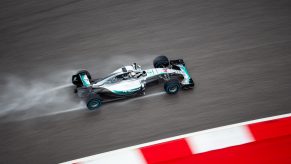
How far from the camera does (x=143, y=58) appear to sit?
8227 millimetres

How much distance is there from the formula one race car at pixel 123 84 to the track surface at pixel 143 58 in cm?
25

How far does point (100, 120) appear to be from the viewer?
21.9 ft

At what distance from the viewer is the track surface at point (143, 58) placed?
21.0 ft

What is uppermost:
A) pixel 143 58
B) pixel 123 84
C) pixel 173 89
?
pixel 143 58

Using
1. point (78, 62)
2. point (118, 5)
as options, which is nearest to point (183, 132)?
point (78, 62)

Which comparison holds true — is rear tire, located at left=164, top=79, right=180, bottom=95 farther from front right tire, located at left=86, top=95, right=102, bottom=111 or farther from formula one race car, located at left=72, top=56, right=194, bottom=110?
front right tire, located at left=86, top=95, right=102, bottom=111

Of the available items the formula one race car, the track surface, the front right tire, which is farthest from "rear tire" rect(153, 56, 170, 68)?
the front right tire

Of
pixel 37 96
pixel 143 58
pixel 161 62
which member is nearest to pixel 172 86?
pixel 161 62

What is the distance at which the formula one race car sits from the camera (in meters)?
6.71

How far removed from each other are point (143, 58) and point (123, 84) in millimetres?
1698

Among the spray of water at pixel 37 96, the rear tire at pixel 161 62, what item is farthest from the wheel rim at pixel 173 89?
the spray of water at pixel 37 96

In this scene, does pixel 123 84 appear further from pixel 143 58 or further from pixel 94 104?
pixel 143 58

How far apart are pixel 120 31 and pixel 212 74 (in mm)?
3304

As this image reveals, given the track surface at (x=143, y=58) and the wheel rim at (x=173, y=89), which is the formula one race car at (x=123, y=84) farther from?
the track surface at (x=143, y=58)
